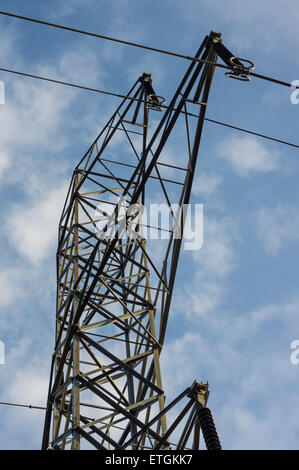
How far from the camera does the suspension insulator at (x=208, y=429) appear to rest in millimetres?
10188

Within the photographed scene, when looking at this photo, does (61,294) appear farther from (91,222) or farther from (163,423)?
(163,423)

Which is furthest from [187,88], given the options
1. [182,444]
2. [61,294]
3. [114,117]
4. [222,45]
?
[182,444]

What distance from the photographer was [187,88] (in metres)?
15.6

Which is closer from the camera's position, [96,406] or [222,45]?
[222,45]

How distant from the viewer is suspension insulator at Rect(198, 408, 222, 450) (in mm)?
10188

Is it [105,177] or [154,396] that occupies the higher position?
[105,177]

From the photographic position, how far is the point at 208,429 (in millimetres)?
10625

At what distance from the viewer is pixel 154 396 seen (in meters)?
14.6

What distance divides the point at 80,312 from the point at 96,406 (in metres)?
2.83
